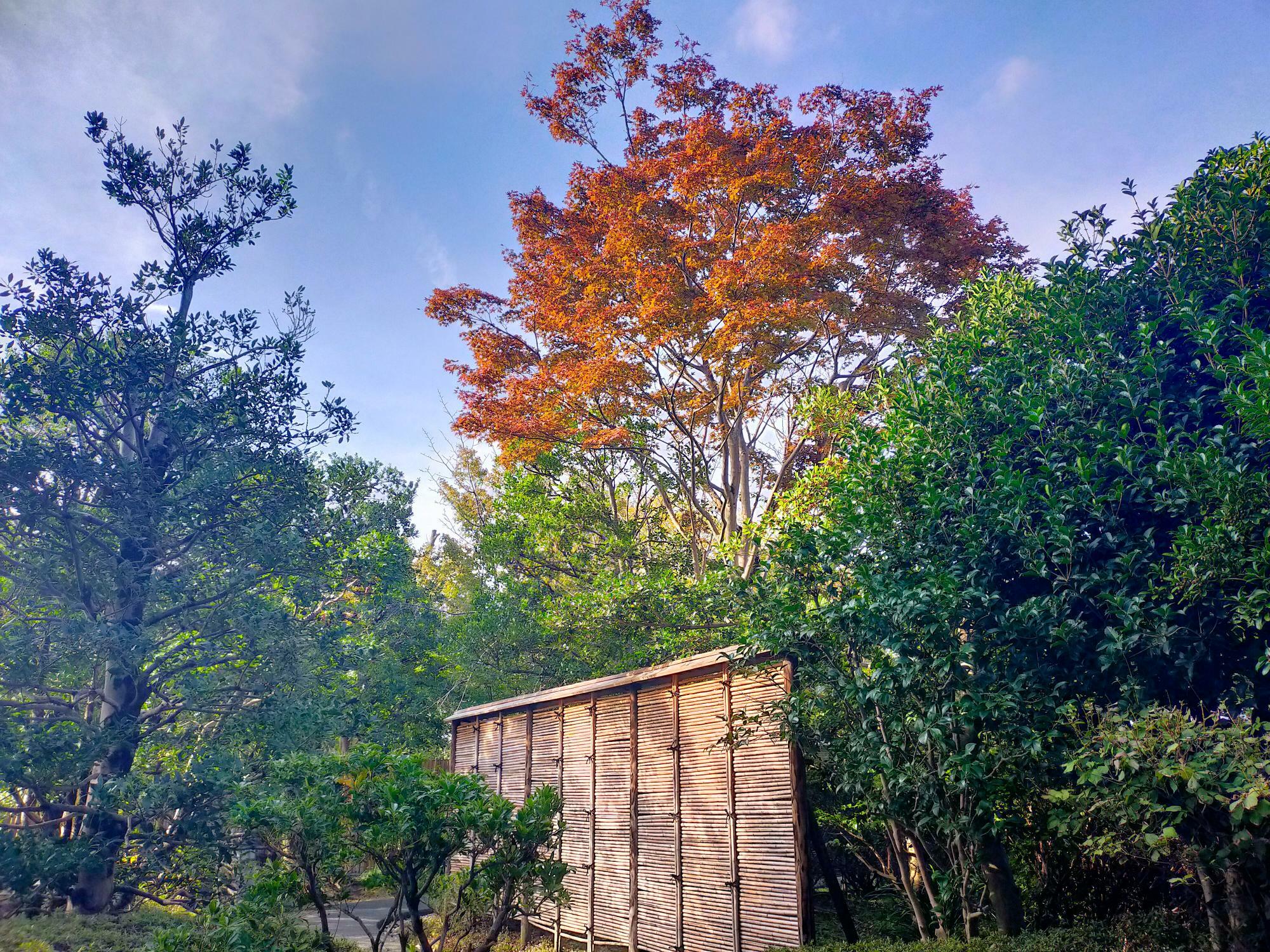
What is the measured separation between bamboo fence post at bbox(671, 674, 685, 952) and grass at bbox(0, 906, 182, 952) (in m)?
5.60

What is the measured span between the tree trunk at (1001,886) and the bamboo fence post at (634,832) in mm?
4515

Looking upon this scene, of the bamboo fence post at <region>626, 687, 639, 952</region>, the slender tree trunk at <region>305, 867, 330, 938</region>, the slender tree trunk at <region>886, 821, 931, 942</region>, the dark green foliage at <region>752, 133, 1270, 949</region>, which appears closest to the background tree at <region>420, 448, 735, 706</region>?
the bamboo fence post at <region>626, 687, 639, 952</region>

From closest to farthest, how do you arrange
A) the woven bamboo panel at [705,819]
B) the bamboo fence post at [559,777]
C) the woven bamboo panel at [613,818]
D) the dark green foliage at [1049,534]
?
1. the dark green foliage at [1049,534]
2. the woven bamboo panel at [705,819]
3. the woven bamboo panel at [613,818]
4. the bamboo fence post at [559,777]

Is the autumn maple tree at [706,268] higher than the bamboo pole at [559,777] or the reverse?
higher

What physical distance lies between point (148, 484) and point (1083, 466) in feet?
34.0

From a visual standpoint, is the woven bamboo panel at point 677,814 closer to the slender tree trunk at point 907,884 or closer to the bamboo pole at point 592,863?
the bamboo pole at point 592,863

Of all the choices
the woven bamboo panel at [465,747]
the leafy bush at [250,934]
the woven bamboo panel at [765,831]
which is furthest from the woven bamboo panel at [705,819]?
the woven bamboo panel at [465,747]

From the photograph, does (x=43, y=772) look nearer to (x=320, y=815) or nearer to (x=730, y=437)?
(x=320, y=815)

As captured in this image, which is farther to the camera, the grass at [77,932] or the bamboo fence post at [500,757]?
the bamboo fence post at [500,757]

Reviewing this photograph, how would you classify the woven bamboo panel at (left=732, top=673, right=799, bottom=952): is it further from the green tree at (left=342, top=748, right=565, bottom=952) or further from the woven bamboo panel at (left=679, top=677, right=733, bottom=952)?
the green tree at (left=342, top=748, right=565, bottom=952)

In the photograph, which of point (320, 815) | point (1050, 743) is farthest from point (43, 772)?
point (1050, 743)

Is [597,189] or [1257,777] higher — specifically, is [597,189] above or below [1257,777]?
above

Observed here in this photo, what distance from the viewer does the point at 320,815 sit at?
663cm

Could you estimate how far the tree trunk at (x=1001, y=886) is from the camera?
6.69 m
